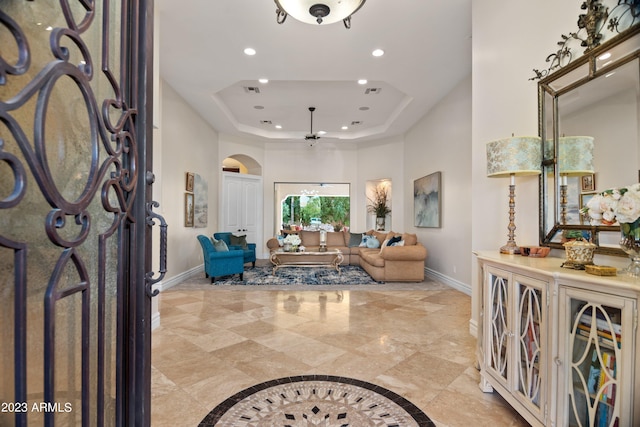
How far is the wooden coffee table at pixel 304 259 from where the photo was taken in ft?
23.0

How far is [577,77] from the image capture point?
7.22ft

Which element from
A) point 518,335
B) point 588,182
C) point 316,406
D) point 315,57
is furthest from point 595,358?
point 315,57

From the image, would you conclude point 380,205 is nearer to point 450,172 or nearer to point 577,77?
point 450,172

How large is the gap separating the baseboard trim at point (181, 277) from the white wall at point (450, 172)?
15.9 feet

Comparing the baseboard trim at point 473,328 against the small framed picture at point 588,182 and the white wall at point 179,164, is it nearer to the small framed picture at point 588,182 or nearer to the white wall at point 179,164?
the small framed picture at point 588,182

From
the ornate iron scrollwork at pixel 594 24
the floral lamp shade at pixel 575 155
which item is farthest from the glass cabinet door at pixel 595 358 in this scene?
the ornate iron scrollwork at pixel 594 24

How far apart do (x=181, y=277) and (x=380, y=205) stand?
547 centimetres

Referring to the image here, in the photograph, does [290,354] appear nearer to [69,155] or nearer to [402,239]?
[69,155]

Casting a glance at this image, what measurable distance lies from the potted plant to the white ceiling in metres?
2.53

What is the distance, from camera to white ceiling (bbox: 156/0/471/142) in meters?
3.69

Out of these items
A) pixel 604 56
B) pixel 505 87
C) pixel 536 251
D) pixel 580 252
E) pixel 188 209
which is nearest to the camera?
pixel 580 252

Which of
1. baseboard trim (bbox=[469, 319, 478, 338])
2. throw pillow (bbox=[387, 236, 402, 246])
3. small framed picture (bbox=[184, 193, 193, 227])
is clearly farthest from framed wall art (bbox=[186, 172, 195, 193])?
baseboard trim (bbox=[469, 319, 478, 338])

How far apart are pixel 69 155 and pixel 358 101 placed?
21.5 ft

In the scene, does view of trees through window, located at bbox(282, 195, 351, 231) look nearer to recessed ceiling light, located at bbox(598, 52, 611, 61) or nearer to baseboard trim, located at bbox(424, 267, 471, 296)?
baseboard trim, located at bbox(424, 267, 471, 296)
